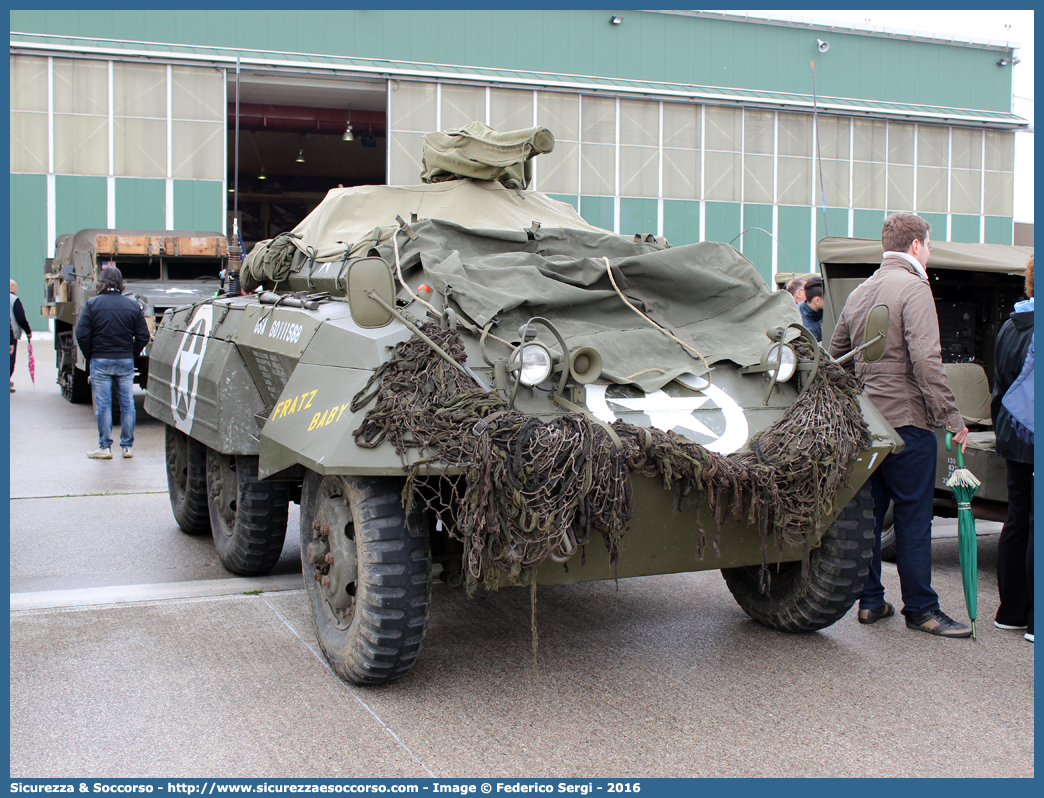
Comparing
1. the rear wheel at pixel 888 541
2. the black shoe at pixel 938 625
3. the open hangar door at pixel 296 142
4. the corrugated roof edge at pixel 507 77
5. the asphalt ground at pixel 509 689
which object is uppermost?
Result: the corrugated roof edge at pixel 507 77

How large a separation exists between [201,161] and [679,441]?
22782mm

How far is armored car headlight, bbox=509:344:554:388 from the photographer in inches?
144

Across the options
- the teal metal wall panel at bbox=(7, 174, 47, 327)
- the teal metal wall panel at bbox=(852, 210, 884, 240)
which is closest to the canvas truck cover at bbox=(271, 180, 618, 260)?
the teal metal wall panel at bbox=(7, 174, 47, 327)

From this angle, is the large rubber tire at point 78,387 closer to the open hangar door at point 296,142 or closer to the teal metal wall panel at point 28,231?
the open hangar door at point 296,142

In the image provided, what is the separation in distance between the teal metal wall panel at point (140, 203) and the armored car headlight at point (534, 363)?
22.2 meters

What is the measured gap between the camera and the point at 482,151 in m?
5.84

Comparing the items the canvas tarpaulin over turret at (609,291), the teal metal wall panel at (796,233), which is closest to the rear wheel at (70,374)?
→ the canvas tarpaulin over turret at (609,291)

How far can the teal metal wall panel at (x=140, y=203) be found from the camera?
23922mm

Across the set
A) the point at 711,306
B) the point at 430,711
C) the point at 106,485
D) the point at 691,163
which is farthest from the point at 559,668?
the point at 691,163

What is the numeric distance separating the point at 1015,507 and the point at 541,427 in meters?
2.56

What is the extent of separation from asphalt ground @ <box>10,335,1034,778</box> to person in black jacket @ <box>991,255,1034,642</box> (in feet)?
0.48

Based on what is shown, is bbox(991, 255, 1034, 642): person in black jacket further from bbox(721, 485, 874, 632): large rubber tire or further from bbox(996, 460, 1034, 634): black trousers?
bbox(721, 485, 874, 632): large rubber tire

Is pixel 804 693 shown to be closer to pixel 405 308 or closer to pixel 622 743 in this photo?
pixel 622 743

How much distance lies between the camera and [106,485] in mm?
8352
